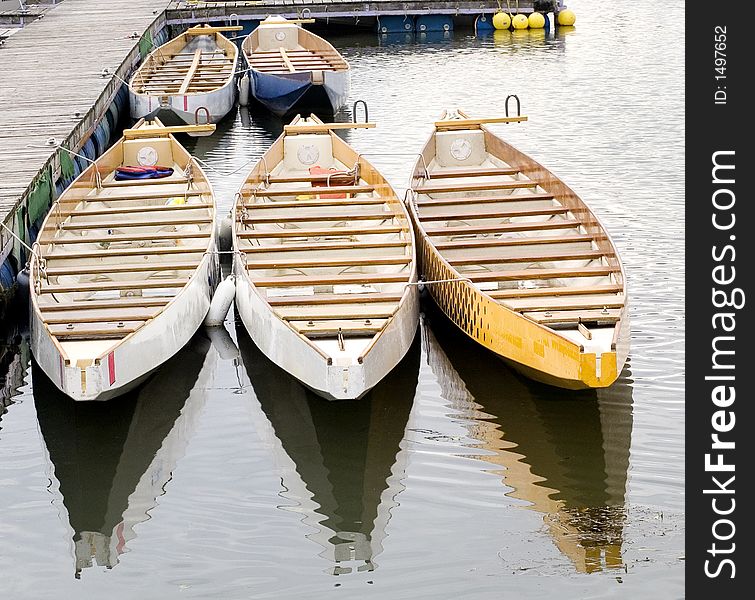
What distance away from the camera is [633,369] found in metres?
12.9

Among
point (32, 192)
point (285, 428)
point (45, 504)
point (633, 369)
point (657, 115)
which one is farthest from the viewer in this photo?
point (657, 115)

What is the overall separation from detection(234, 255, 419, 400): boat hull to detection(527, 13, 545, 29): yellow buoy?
2491 centimetres

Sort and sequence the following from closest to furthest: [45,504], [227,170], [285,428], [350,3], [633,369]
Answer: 1. [45,504]
2. [285,428]
3. [633,369]
4. [227,170]
5. [350,3]

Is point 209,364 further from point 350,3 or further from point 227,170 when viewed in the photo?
point 350,3

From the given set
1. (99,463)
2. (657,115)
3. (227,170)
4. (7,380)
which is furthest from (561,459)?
(657,115)

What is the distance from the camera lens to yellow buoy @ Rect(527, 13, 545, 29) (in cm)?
3647

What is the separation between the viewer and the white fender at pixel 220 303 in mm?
14102

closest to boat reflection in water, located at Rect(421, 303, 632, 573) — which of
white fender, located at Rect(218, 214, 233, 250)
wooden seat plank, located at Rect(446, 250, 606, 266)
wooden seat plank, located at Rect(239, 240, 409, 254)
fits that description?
wooden seat plank, located at Rect(446, 250, 606, 266)

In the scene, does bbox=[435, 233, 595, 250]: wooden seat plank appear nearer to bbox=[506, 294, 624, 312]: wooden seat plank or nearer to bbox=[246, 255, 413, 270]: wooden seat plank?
bbox=[246, 255, 413, 270]: wooden seat plank

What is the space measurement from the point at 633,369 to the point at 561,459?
201 centimetres

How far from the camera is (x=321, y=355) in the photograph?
10969 mm

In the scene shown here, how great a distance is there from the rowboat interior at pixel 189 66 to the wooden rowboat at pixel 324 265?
8.71 m

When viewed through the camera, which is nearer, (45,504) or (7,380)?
(45,504)
